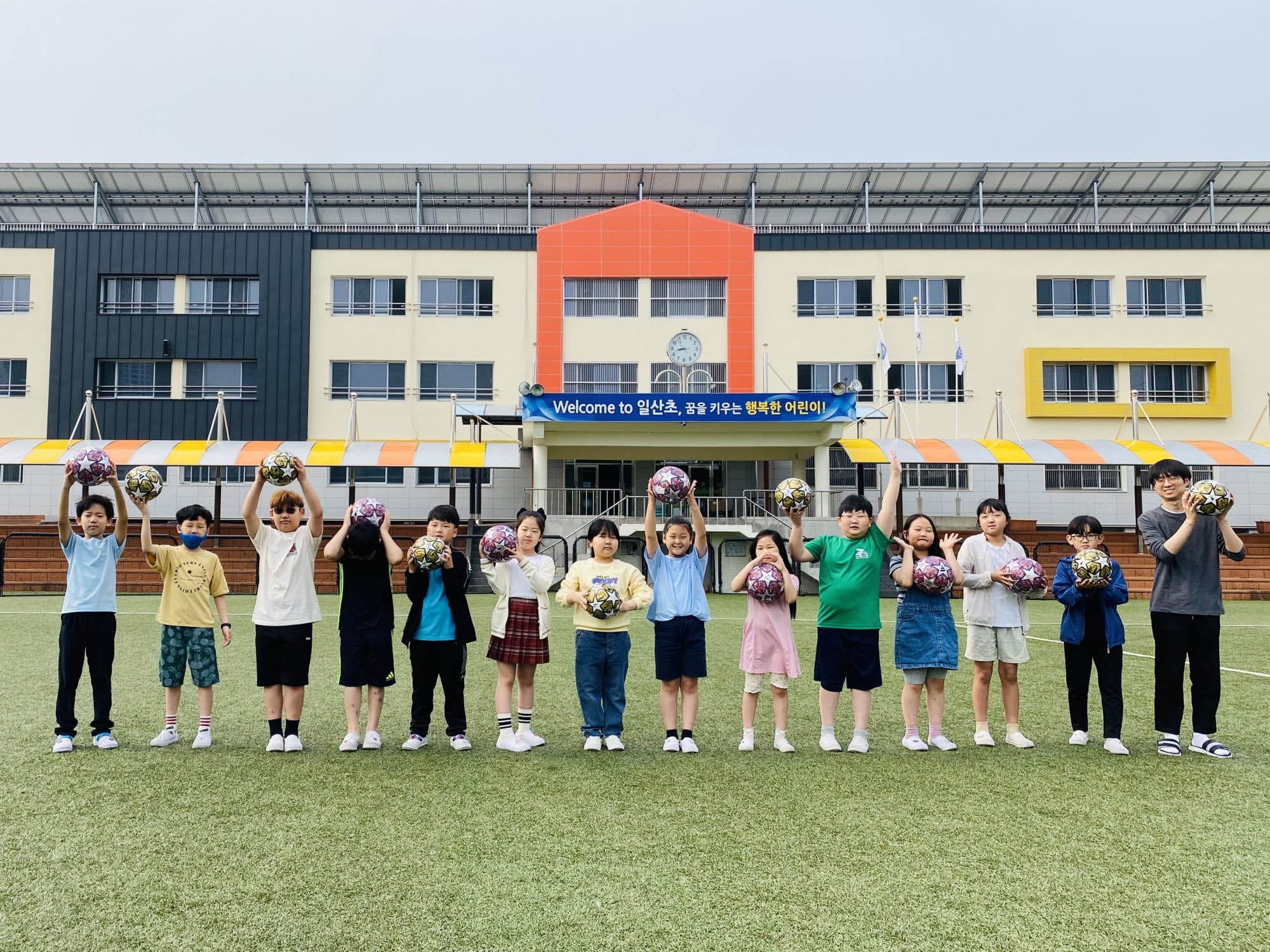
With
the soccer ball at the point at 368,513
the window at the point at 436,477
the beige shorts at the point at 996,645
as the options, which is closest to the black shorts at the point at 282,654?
the soccer ball at the point at 368,513

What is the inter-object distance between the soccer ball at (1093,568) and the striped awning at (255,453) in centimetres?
1789

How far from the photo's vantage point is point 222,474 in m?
26.7

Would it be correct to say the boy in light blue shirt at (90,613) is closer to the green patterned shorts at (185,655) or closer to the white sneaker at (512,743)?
the green patterned shorts at (185,655)

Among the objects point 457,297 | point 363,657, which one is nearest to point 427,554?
point 363,657

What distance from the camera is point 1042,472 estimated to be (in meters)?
27.0

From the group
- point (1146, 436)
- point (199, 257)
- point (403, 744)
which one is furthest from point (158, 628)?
point (1146, 436)

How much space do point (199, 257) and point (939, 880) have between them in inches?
1176

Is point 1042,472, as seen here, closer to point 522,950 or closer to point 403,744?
point 403,744

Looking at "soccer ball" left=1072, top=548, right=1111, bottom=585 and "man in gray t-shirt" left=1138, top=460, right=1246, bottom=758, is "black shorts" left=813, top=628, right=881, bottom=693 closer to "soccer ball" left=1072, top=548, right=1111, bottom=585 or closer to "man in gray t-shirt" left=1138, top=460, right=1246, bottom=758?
"soccer ball" left=1072, top=548, right=1111, bottom=585

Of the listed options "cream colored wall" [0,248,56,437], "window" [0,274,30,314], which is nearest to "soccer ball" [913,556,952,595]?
"cream colored wall" [0,248,56,437]

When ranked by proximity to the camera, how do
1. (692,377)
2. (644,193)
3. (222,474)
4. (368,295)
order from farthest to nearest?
(644,193) → (368,295) → (692,377) → (222,474)

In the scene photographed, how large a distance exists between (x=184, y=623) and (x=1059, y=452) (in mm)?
21238

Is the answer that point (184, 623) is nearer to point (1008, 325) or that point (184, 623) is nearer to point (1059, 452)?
point (1059, 452)

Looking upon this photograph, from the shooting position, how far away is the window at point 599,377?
91.9 feet
